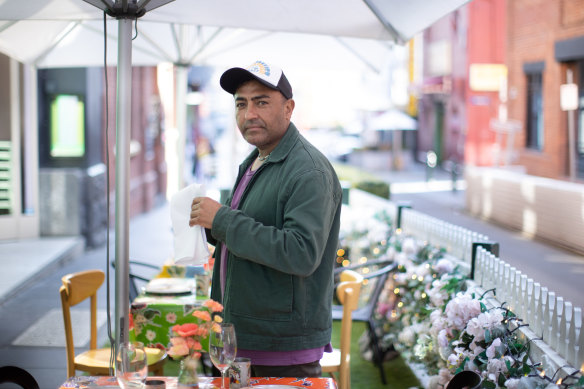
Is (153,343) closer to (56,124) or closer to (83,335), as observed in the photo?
(83,335)

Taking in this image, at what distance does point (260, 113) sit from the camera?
282 cm

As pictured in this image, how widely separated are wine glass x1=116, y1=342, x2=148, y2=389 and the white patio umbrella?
0.44m

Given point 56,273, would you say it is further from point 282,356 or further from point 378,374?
point 282,356

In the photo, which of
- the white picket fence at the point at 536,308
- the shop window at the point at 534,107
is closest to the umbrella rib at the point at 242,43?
the white picket fence at the point at 536,308

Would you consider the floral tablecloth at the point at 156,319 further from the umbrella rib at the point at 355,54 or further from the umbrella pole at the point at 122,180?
the umbrella rib at the point at 355,54

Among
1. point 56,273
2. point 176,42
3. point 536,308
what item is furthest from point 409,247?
point 56,273

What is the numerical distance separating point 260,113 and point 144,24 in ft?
13.2

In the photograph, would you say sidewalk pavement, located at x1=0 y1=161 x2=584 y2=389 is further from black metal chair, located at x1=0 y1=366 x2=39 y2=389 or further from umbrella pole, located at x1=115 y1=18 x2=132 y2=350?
umbrella pole, located at x1=115 y1=18 x2=132 y2=350

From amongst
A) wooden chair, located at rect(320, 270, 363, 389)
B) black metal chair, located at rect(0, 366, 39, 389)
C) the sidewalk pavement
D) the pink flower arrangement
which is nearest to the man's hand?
the pink flower arrangement

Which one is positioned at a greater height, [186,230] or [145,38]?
[145,38]

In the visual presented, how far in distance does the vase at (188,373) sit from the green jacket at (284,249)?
0.28 metres

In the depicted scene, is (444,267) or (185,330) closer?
(185,330)

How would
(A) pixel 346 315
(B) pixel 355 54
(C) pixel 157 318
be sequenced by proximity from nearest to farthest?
(C) pixel 157 318, (A) pixel 346 315, (B) pixel 355 54

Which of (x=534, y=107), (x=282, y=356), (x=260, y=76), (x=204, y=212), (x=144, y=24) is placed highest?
(x=534, y=107)
